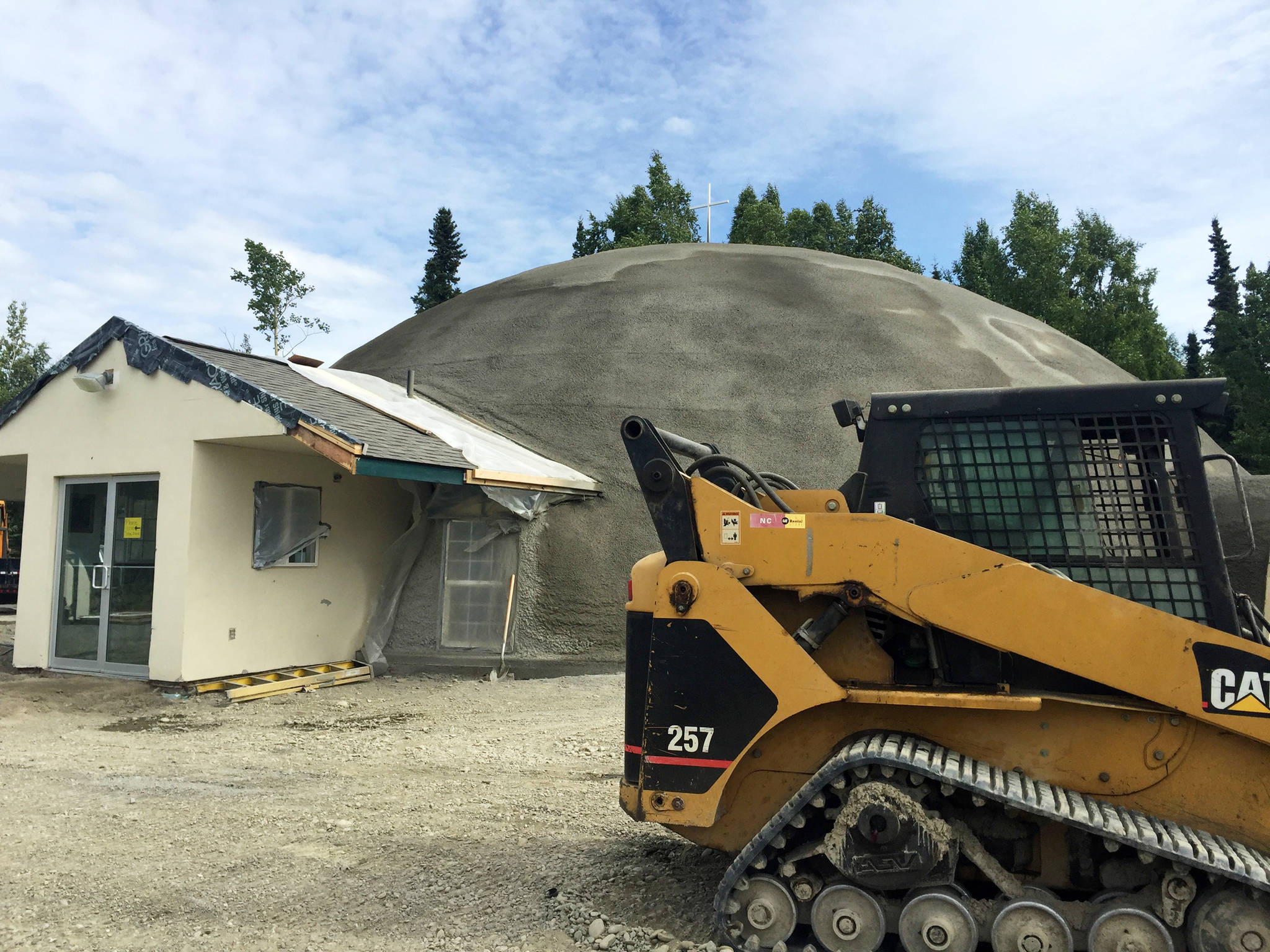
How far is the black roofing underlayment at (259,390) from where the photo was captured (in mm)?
9445

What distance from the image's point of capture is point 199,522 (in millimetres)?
9867

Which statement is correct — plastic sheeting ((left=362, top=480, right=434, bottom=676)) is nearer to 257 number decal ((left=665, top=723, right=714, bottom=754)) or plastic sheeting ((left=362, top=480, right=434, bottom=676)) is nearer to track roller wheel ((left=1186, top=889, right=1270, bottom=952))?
257 number decal ((left=665, top=723, right=714, bottom=754))

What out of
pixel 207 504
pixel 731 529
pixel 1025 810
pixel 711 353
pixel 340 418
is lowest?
pixel 1025 810

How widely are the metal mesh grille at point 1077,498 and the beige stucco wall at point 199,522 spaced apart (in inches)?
290

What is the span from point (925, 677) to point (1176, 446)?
1.33 metres

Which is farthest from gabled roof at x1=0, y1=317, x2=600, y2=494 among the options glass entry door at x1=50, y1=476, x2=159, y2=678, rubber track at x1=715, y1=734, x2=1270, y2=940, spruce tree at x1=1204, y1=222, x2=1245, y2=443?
spruce tree at x1=1204, y1=222, x2=1245, y2=443

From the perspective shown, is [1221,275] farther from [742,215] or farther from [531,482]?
[531,482]

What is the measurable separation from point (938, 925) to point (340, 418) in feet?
27.1

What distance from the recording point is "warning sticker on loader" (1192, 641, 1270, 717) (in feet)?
10.7

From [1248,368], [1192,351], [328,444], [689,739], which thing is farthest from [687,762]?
[1192,351]

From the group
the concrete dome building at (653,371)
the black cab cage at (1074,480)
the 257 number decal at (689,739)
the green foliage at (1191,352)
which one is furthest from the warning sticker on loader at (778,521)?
the green foliage at (1191,352)

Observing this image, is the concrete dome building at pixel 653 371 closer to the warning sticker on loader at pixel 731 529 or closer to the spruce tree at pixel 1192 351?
the warning sticker on loader at pixel 731 529

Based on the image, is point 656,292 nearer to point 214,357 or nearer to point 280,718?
point 214,357

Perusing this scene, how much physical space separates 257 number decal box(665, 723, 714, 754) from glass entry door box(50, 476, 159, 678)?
8232mm
